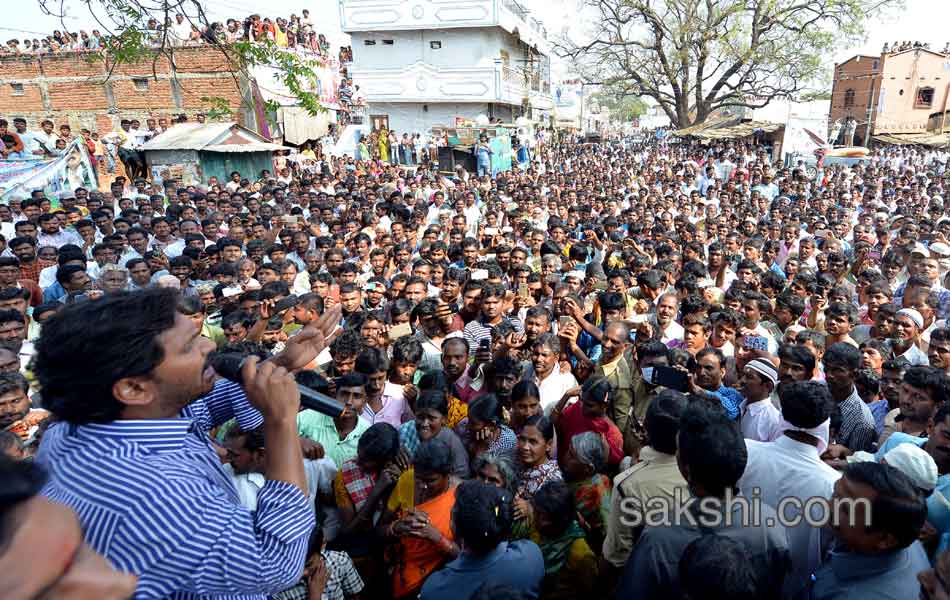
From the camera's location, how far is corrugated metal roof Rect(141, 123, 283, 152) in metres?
14.3

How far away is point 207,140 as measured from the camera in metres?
14.4

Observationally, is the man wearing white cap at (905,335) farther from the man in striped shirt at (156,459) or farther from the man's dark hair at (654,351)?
the man in striped shirt at (156,459)

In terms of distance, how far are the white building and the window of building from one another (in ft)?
64.8

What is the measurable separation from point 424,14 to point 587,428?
98.0ft

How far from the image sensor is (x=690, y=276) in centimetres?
564

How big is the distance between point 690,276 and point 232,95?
19289 mm

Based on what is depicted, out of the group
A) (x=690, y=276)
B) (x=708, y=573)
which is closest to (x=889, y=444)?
(x=708, y=573)

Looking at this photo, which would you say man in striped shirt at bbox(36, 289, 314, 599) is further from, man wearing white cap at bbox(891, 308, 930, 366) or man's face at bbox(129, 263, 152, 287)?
man's face at bbox(129, 263, 152, 287)

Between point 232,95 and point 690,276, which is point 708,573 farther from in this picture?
point 232,95

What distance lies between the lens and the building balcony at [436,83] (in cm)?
2925

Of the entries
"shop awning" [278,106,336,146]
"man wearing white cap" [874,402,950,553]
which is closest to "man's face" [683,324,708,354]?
"man wearing white cap" [874,402,950,553]

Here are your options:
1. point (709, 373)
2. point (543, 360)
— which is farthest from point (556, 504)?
point (709, 373)

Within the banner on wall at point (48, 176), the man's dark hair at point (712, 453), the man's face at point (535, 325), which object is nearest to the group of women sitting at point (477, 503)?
the man's dark hair at point (712, 453)

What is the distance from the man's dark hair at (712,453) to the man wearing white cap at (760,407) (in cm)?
127
